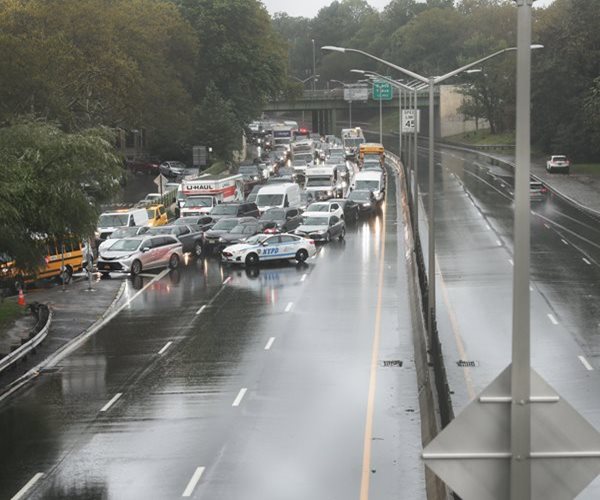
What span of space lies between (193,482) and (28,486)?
9.06ft

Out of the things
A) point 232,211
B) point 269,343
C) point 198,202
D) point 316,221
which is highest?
point 198,202

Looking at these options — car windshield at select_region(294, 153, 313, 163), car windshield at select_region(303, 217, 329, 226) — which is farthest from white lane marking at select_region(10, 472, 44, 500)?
car windshield at select_region(294, 153, 313, 163)

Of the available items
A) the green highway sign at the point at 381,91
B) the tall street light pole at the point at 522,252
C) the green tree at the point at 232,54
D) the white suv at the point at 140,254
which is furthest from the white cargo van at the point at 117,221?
the green highway sign at the point at 381,91

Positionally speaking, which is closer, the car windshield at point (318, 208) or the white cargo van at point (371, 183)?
the car windshield at point (318, 208)

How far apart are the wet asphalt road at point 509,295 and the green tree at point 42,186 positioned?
1047 cm

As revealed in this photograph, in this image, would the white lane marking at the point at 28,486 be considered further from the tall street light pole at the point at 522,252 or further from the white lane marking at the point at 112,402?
the tall street light pole at the point at 522,252

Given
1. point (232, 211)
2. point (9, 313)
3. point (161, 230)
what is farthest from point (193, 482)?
point (232, 211)

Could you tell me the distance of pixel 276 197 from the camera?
6569cm

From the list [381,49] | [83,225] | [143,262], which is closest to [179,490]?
[83,225]

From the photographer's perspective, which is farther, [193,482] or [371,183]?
[371,183]

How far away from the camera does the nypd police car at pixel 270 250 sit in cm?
4875

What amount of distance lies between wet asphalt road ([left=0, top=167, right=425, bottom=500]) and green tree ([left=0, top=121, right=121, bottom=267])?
11.0ft

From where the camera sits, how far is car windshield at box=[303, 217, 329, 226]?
5633 centimetres

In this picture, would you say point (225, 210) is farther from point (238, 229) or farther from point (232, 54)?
point (232, 54)
